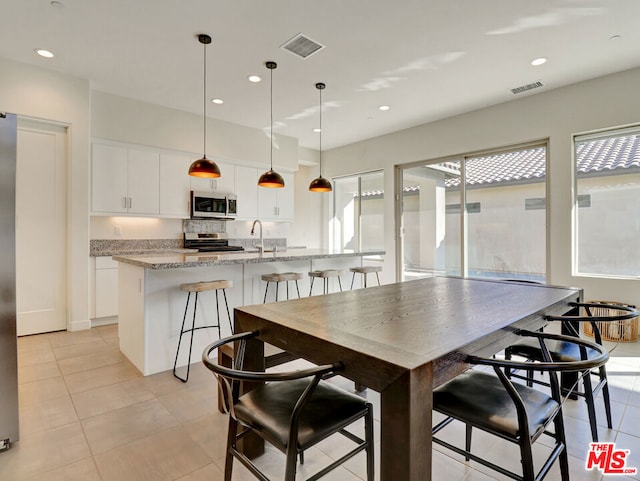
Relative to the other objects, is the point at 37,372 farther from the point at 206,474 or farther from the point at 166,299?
the point at 206,474

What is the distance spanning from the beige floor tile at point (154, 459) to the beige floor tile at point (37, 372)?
4.81ft

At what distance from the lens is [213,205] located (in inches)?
211

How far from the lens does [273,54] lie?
3.43 meters

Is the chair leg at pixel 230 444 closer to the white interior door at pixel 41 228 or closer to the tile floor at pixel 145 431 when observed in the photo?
the tile floor at pixel 145 431

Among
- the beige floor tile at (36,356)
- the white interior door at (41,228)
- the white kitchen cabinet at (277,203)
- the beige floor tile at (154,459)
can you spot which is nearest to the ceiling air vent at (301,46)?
the white kitchen cabinet at (277,203)

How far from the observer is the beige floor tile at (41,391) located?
2.42 m

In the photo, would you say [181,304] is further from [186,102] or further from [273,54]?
[186,102]

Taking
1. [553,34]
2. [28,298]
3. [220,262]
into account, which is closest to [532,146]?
[553,34]

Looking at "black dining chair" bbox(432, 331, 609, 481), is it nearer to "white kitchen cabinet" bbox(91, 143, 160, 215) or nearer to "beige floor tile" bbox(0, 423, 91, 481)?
"beige floor tile" bbox(0, 423, 91, 481)

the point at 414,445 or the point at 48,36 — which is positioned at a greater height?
the point at 48,36

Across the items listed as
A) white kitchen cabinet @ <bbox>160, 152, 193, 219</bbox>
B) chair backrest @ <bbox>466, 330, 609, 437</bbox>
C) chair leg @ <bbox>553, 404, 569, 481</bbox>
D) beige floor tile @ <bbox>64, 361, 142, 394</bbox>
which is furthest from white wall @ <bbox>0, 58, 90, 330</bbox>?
chair leg @ <bbox>553, 404, 569, 481</bbox>

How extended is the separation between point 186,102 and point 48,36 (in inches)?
66.7

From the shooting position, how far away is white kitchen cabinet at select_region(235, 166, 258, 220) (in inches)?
229
